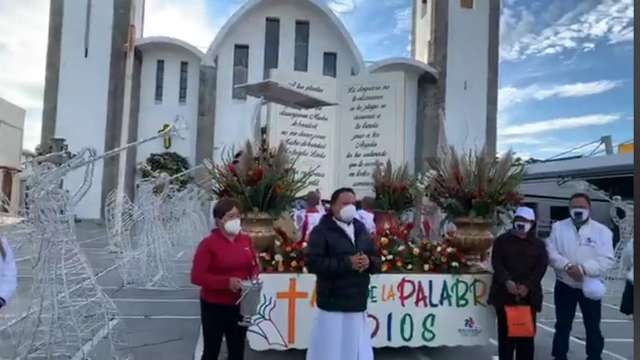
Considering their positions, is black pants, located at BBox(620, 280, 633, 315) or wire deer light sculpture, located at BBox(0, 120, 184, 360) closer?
wire deer light sculpture, located at BBox(0, 120, 184, 360)

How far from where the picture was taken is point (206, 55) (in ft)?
109

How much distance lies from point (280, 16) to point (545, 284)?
25713 millimetres

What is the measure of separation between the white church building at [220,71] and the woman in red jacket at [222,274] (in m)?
23.7

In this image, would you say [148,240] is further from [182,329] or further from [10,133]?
[10,133]

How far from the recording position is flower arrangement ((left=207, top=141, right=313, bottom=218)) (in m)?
6.50

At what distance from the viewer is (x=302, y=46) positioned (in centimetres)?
3494

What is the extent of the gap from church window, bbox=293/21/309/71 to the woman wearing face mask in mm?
29749

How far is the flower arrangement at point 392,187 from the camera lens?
873 cm

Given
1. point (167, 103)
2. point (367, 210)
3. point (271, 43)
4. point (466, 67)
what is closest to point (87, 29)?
point (167, 103)

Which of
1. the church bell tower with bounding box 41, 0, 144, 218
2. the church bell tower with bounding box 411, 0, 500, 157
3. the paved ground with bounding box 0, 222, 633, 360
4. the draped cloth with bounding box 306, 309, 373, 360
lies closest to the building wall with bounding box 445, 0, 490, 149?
the church bell tower with bounding box 411, 0, 500, 157

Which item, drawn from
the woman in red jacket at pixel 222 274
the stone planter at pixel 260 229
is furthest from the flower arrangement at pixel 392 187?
the woman in red jacket at pixel 222 274

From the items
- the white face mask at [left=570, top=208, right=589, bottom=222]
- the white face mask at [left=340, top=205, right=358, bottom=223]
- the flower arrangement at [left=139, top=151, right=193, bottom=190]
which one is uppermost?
the flower arrangement at [left=139, top=151, right=193, bottom=190]

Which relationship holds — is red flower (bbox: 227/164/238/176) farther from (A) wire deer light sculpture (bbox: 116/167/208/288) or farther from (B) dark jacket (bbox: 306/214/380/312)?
(A) wire deer light sculpture (bbox: 116/167/208/288)

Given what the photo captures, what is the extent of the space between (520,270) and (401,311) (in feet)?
3.97
